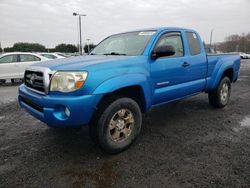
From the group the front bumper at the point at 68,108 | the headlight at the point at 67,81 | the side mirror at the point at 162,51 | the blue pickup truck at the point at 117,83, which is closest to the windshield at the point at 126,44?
the blue pickup truck at the point at 117,83

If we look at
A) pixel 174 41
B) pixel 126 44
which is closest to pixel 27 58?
pixel 126 44

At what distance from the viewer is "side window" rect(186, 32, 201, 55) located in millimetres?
4676

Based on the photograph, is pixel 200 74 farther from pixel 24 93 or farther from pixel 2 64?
pixel 2 64

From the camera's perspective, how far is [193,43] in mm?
4809

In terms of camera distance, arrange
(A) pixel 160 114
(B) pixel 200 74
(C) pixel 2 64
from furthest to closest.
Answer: (C) pixel 2 64 < (A) pixel 160 114 < (B) pixel 200 74

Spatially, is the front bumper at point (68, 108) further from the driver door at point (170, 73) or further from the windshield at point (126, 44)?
the windshield at point (126, 44)

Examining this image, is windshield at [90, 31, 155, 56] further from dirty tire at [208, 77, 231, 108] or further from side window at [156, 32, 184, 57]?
dirty tire at [208, 77, 231, 108]

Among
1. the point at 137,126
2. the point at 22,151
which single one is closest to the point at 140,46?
the point at 137,126

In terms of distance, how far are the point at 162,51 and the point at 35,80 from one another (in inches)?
75.5

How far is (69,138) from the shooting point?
3.96m

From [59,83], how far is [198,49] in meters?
3.11

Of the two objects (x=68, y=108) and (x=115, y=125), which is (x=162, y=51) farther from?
(x=68, y=108)

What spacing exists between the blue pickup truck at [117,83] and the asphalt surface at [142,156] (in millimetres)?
391

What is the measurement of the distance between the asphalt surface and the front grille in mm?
945
